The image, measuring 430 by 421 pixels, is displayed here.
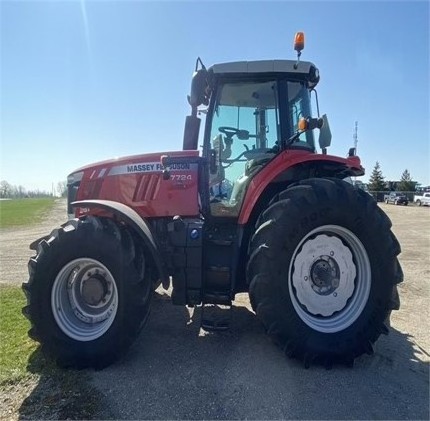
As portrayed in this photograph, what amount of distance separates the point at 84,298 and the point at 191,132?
2.05 m

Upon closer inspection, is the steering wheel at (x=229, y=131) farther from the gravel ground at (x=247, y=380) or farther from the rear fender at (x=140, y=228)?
the gravel ground at (x=247, y=380)

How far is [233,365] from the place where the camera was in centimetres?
345

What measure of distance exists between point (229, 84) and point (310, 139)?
1.10m

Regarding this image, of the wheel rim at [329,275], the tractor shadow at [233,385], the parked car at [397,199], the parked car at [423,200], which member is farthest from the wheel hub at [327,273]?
the parked car at [397,199]

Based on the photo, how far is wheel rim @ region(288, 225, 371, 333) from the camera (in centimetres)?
356

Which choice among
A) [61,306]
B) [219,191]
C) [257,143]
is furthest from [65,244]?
[257,143]

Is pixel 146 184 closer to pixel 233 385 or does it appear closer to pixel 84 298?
pixel 84 298

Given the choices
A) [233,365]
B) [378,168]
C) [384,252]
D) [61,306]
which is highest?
[378,168]

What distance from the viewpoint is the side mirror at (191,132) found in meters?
4.04

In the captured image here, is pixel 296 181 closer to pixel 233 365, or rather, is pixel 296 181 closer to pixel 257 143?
pixel 257 143

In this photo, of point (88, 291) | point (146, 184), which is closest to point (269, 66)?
point (146, 184)

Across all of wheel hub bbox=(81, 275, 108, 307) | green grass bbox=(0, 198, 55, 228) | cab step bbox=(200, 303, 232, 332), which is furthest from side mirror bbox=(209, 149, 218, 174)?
green grass bbox=(0, 198, 55, 228)

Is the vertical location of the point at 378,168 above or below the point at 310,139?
above

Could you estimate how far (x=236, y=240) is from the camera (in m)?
3.79
